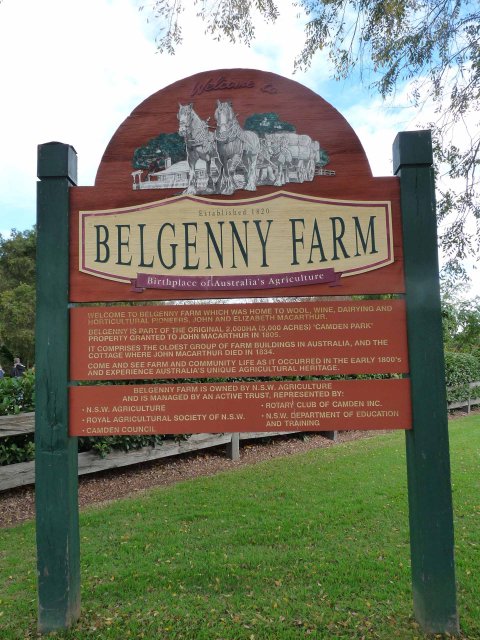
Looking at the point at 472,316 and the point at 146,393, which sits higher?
the point at 472,316

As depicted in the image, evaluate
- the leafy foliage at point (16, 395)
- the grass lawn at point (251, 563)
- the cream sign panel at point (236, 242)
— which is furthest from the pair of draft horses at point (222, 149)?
the leafy foliage at point (16, 395)

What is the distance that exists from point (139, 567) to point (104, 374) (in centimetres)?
205

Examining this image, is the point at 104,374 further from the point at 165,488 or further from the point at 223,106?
the point at 165,488

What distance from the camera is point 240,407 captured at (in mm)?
3777

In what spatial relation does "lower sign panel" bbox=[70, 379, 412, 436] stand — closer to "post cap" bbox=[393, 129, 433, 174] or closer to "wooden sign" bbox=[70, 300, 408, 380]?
"wooden sign" bbox=[70, 300, 408, 380]

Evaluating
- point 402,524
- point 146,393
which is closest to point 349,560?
point 402,524

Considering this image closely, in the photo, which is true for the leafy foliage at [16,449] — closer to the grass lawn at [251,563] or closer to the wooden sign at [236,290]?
the grass lawn at [251,563]

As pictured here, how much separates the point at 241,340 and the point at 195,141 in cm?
163

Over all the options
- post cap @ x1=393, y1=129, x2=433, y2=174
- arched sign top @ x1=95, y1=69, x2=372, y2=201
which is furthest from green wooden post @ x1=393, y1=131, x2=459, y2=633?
arched sign top @ x1=95, y1=69, x2=372, y2=201

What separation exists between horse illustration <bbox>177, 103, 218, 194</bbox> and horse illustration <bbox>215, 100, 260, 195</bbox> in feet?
0.22

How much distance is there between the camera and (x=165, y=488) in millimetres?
7574

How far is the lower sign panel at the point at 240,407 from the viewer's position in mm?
3725

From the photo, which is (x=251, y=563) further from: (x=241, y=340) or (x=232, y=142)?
(x=232, y=142)

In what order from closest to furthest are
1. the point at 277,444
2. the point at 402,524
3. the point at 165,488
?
the point at 402,524, the point at 165,488, the point at 277,444
